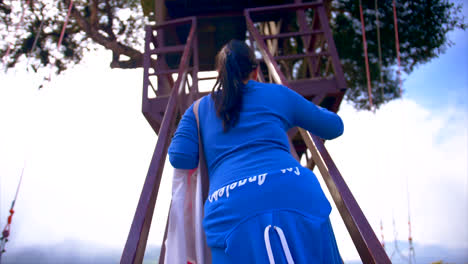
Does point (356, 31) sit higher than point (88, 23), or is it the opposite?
point (88, 23)

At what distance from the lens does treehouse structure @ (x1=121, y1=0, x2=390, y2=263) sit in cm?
119

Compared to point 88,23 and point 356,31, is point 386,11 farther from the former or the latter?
point 88,23

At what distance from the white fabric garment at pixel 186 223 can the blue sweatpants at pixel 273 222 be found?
21 centimetres

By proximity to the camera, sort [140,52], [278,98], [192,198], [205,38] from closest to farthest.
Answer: [278,98] < [192,198] < [205,38] < [140,52]

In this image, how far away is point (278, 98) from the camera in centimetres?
117

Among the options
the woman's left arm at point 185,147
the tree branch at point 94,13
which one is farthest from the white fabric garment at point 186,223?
the tree branch at point 94,13

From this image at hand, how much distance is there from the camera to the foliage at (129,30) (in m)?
6.86

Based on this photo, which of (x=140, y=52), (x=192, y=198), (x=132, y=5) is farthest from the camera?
(x=132, y=5)

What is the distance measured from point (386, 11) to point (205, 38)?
3962 mm

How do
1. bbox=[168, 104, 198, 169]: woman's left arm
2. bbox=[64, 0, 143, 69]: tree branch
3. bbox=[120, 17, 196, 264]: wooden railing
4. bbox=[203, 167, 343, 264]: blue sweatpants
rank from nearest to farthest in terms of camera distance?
bbox=[203, 167, 343, 264]: blue sweatpants, bbox=[120, 17, 196, 264]: wooden railing, bbox=[168, 104, 198, 169]: woman's left arm, bbox=[64, 0, 143, 69]: tree branch

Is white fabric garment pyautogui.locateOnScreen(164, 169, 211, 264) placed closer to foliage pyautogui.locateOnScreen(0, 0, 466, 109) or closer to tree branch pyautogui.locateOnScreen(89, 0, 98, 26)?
foliage pyautogui.locateOnScreen(0, 0, 466, 109)

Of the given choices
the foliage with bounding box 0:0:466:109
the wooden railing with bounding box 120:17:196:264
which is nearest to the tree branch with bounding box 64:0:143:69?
the foliage with bounding box 0:0:466:109

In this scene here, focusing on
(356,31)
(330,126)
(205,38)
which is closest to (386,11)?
(356,31)

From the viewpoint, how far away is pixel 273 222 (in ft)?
2.93
